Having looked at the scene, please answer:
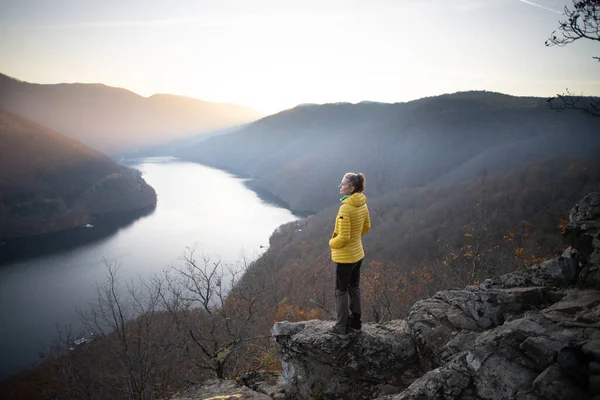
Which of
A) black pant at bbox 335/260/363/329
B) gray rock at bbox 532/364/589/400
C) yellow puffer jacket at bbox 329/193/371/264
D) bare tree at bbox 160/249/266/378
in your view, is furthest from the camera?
bare tree at bbox 160/249/266/378

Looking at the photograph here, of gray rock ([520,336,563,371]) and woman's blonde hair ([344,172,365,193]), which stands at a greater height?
woman's blonde hair ([344,172,365,193])

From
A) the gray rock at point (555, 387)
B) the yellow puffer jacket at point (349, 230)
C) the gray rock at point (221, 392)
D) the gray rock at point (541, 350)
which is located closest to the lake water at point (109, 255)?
the gray rock at point (221, 392)

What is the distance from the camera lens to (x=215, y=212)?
248 feet

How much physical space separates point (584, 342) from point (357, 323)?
117 inches

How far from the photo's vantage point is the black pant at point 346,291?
491 cm

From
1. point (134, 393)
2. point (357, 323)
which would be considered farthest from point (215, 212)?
point (357, 323)

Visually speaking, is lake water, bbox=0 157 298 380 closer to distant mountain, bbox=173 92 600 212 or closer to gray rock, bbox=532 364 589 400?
distant mountain, bbox=173 92 600 212

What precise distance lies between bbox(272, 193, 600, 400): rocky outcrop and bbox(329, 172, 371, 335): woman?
0.78 m

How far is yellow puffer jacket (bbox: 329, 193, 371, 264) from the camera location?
4.68m

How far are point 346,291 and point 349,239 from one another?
88 cm

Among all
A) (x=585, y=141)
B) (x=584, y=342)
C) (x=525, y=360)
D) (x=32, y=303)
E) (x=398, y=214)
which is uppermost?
(x=585, y=141)

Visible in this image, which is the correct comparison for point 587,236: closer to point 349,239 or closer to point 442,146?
point 349,239

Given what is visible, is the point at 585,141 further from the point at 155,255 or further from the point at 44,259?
the point at 44,259

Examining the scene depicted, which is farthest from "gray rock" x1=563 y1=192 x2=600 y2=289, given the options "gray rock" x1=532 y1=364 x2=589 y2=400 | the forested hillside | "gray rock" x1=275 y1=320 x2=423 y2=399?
the forested hillside
